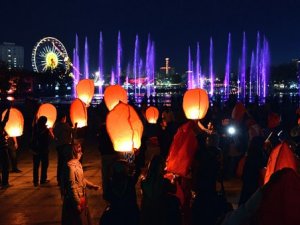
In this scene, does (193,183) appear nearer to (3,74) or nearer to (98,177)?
(98,177)

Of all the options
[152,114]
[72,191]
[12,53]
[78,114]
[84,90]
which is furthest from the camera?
[12,53]

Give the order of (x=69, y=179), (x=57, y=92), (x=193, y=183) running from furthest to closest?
(x=57, y=92) < (x=193, y=183) < (x=69, y=179)

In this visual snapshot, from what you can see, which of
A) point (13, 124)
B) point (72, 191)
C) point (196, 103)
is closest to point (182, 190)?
point (72, 191)

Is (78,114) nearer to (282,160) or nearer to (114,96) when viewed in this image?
(114,96)

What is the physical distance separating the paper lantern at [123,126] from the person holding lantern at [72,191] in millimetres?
1124

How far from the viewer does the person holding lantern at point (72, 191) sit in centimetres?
527

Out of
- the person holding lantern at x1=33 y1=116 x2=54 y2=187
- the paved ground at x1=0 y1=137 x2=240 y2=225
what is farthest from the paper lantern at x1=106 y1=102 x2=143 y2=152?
the person holding lantern at x1=33 y1=116 x2=54 y2=187

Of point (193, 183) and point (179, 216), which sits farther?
point (193, 183)

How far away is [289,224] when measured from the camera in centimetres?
277

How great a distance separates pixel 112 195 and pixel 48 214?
3664mm

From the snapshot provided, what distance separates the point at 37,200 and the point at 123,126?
314cm

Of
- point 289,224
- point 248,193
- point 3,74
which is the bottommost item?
point 248,193

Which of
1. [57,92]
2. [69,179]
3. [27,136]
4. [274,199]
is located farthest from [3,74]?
[274,199]

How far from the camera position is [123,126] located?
6.50 metres
